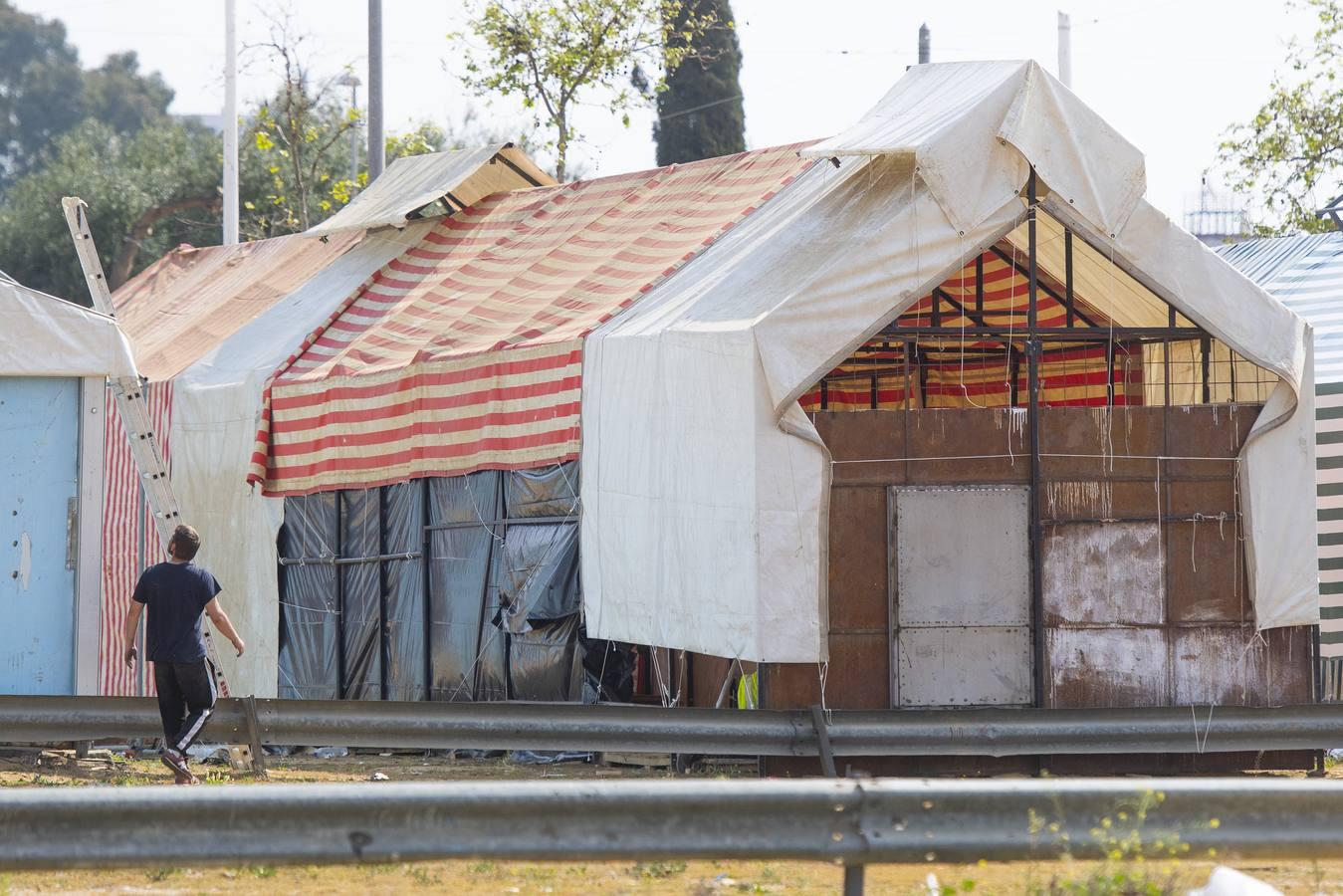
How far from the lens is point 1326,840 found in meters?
6.59

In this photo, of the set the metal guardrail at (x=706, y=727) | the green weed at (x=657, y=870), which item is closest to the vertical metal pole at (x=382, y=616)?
the metal guardrail at (x=706, y=727)

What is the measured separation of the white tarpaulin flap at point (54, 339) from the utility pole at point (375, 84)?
36.8 ft

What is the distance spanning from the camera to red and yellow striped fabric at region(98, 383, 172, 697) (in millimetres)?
16594

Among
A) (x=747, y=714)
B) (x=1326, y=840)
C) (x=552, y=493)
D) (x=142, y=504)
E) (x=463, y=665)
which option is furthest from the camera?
(x=142, y=504)

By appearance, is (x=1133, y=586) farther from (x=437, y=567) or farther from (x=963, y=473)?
(x=437, y=567)

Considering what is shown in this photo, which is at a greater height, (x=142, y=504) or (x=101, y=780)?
(x=142, y=504)

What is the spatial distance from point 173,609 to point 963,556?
5.19 metres

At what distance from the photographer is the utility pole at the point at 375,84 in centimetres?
2448

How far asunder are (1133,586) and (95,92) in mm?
89272

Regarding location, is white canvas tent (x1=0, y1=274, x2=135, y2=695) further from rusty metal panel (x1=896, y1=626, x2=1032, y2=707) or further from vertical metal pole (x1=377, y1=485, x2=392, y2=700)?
rusty metal panel (x1=896, y1=626, x2=1032, y2=707)

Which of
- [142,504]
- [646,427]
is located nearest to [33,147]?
[142,504]

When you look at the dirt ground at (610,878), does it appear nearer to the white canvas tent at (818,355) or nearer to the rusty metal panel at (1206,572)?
the white canvas tent at (818,355)

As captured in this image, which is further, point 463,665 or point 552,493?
point 463,665

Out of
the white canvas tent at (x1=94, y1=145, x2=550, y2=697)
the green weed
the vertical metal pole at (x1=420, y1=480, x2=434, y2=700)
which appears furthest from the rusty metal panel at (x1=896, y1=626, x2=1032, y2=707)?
the white canvas tent at (x1=94, y1=145, x2=550, y2=697)
